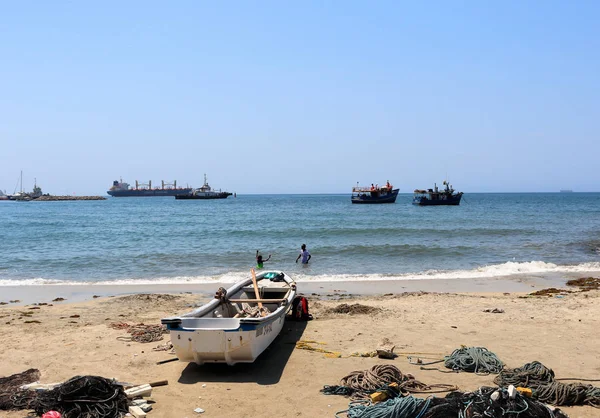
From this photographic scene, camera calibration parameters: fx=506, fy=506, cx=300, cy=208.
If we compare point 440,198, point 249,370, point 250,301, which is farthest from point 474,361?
point 440,198

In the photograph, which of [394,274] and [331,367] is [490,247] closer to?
[394,274]

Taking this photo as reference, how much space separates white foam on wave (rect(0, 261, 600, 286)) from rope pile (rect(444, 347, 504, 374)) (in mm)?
9853

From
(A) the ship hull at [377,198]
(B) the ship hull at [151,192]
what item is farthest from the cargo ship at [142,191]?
(A) the ship hull at [377,198]

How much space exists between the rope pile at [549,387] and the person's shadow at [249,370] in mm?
3250

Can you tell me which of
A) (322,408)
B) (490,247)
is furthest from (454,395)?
(490,247)

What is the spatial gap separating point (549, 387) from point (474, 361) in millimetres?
1302

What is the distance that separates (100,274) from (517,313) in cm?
1517

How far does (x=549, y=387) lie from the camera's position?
21.4 feet

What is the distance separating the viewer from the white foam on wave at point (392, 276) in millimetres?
17984

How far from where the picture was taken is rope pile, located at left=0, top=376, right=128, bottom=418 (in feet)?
19.6

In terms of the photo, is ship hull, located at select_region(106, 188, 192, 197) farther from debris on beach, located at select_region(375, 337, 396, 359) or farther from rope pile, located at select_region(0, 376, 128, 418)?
rope pile, located at select_region(0, 376, 128, 418)

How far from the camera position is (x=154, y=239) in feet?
107

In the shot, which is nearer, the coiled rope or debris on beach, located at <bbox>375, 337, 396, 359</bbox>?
the coiled rope

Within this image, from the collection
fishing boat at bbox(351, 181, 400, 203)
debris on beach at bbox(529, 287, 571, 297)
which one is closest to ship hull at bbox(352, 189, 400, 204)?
fishing boat at bbox(351, 181, 400, 203)
